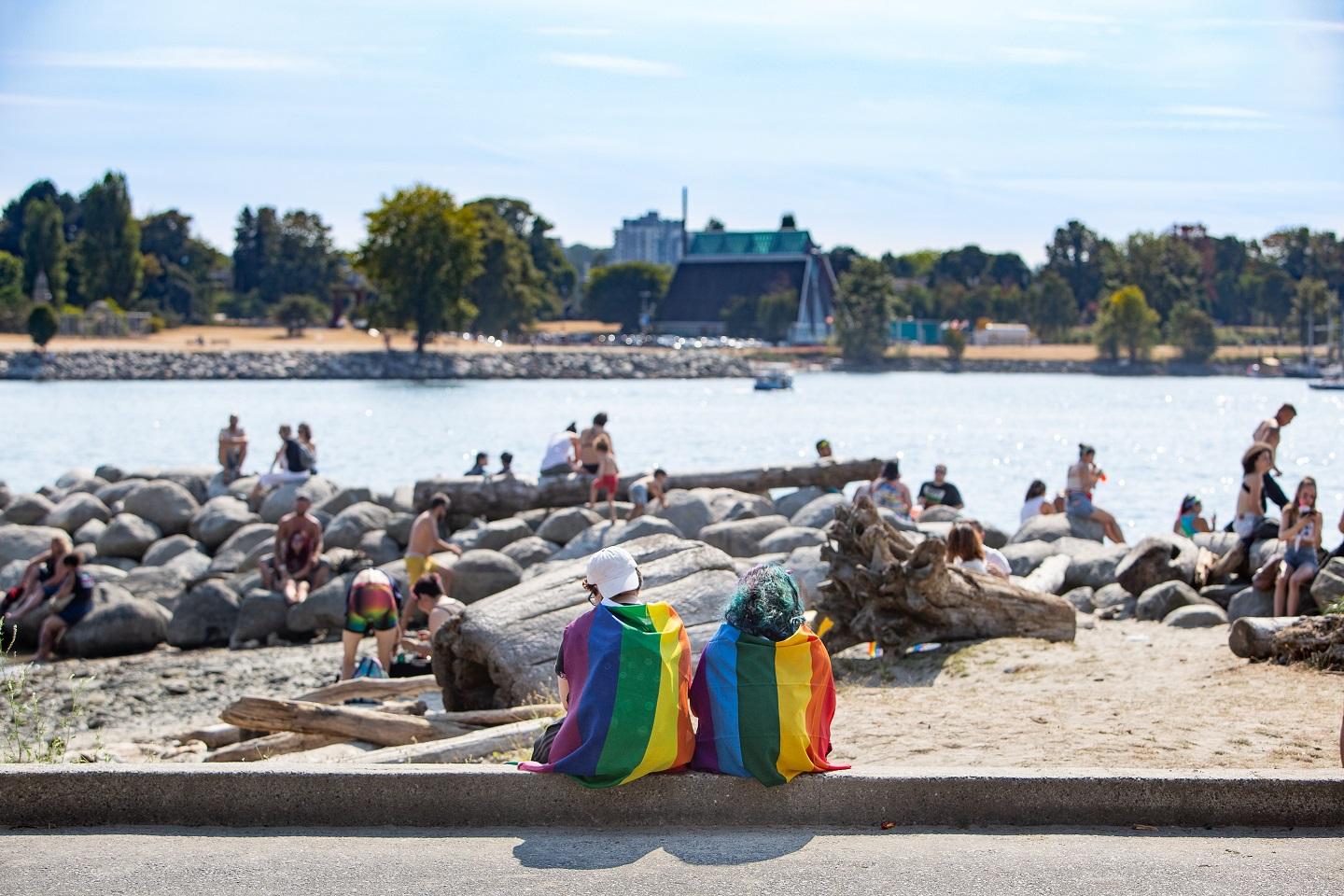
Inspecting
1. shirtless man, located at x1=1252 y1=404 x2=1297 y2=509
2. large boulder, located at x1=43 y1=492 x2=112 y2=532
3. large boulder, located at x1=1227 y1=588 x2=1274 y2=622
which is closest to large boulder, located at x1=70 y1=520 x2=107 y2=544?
large boulder, located at x1=43 y1=492 x2=112 y2=532

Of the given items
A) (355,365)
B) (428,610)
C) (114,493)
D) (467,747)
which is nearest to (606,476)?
(428,610)

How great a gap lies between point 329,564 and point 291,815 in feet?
34.6

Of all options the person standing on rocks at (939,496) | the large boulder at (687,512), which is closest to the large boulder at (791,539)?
the large boulder at (687,512)

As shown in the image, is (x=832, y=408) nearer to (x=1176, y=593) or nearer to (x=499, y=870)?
(x=1176, y=593)

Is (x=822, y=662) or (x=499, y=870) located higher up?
(x=822, y=662)

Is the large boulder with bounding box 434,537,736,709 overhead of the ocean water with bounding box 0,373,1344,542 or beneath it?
overhead

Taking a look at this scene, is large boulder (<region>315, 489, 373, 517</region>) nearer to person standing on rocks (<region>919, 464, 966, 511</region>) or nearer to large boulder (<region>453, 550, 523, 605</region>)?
large boulder (<region>453, 550, 523, 605</region>)

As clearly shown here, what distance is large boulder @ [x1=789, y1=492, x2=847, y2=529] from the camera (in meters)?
17.5

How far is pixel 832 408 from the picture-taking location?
66.4 meters

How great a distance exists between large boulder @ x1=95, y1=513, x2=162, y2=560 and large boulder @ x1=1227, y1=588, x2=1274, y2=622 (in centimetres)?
1270

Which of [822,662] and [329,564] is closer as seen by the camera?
[822,662]

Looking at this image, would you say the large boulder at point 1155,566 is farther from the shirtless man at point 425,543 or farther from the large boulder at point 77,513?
the large boulder at point 77,513

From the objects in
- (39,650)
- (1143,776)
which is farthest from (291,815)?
(39,650)

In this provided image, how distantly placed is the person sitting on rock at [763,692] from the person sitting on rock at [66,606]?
9879 millimetres
